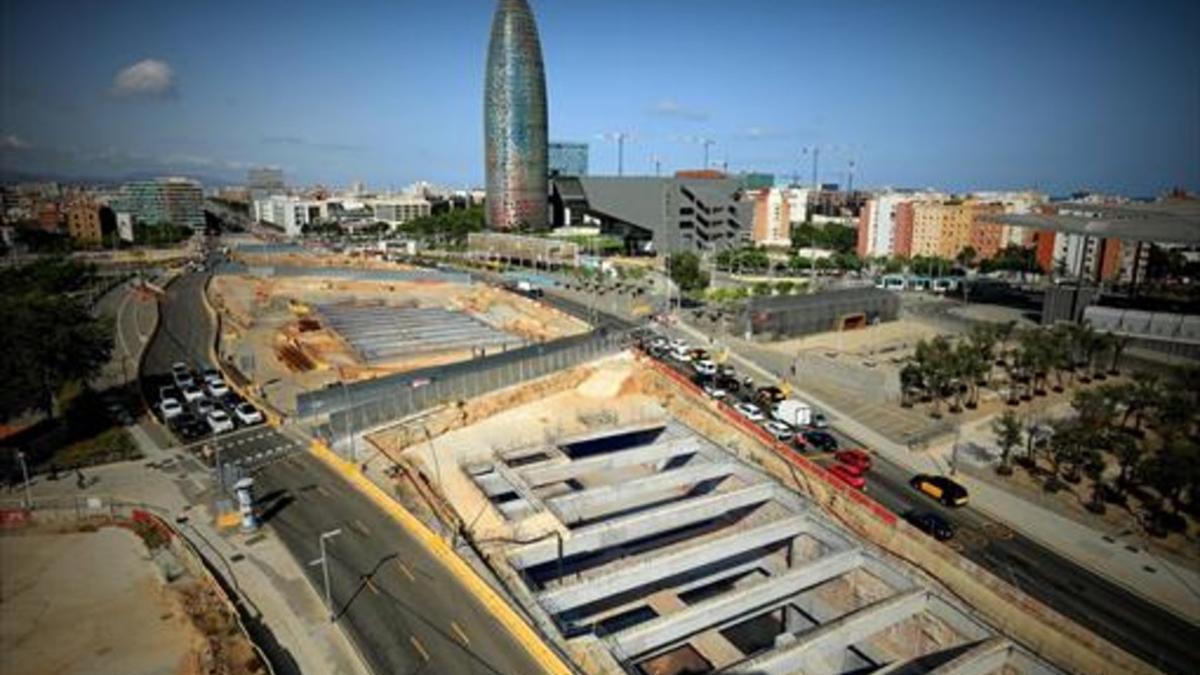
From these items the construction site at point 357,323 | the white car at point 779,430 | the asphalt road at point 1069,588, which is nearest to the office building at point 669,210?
the construction site at point 357,323

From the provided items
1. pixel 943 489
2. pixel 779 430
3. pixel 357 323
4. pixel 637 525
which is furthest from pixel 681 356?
pixel 357 323

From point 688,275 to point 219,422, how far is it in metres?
65.7

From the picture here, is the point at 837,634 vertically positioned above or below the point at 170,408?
below

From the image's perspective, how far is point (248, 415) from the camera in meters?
44.7

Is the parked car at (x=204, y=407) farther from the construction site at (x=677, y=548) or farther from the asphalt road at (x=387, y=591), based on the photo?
the asphalt road at (x=387, y=591)

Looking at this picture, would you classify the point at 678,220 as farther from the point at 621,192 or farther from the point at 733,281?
the point at 733,281

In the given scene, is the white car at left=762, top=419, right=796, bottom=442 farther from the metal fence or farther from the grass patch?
the grass patch

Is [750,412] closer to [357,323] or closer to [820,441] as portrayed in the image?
[820,441]

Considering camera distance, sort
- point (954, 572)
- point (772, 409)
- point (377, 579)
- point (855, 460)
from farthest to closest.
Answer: point (772, 409)
point (855, 460)
point (954, 572)
point (377, 579)

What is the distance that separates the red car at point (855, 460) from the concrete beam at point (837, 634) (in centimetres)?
1117

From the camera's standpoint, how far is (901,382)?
54281mm

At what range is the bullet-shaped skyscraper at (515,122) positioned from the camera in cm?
14575

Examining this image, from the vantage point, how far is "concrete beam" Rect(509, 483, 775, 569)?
3262 centimetres

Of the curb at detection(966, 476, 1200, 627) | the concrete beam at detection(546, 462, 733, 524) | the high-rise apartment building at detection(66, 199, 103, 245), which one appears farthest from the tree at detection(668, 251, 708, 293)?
the high-rise apartment building at detection(66, 199, 103, 245)
